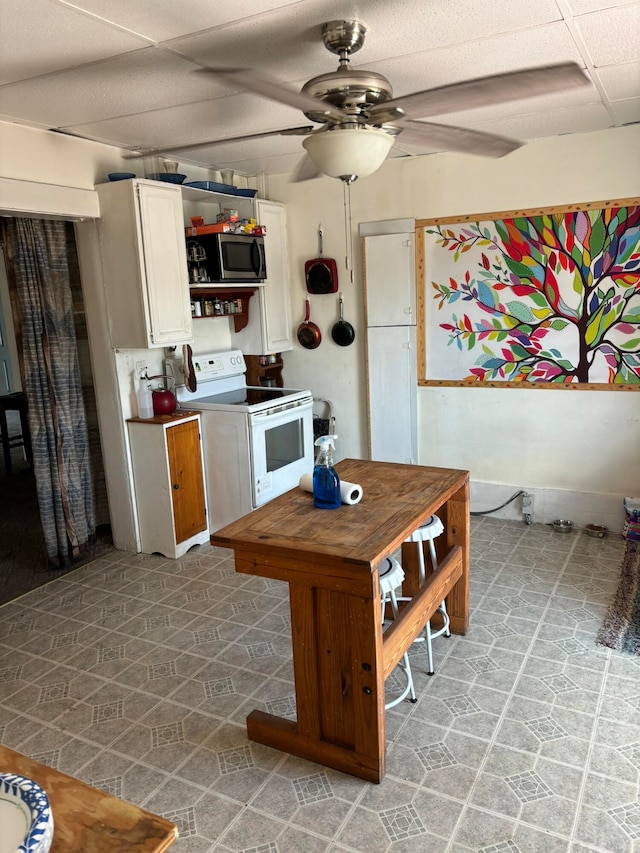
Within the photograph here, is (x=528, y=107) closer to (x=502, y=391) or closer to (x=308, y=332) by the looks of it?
(x=502, y=391)

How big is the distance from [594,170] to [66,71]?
9.77 feet

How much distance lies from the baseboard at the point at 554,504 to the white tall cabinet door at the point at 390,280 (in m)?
1.32

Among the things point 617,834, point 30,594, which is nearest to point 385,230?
point 30,594

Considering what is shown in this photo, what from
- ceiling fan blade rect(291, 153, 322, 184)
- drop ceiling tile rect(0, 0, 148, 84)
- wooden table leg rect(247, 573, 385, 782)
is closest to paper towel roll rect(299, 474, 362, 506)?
wooden table leg rect(247, 573, 385, 782)

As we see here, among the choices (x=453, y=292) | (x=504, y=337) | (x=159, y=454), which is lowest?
(x=159, y=454)

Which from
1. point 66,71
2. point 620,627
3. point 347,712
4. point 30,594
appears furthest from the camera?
point 30,594

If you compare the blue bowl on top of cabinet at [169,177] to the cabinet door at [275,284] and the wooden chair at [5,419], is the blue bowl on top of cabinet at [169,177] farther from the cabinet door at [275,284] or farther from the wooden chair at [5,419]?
the wooden chair at [5,419]

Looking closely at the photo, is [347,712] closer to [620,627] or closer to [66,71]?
[620,627]

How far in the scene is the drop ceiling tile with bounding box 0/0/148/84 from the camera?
1.97 metres

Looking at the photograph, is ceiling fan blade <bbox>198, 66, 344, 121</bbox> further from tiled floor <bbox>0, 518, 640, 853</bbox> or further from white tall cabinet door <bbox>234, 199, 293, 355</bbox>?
white tall cabinet door <bbox>234, 199, 293, 355</bbox>

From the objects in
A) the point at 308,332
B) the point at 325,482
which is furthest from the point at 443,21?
the point at 308,332

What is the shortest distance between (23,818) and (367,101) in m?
1.99

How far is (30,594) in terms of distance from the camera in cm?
365

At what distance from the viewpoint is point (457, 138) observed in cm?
221
